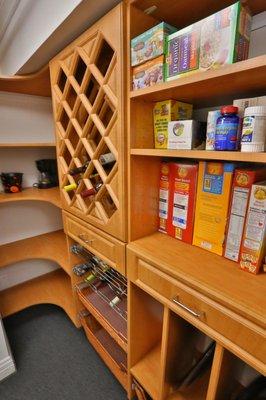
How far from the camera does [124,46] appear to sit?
723 mm

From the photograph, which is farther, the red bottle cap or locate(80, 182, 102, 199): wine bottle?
locate(80, 182, 102, 199): wine bottle

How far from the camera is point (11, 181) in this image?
165 centimetres

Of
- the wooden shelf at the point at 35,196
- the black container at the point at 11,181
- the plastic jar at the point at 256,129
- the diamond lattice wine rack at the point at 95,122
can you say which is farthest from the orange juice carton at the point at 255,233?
the black container at the point at 11,181

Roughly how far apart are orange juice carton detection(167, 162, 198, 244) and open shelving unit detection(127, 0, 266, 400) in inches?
1.9

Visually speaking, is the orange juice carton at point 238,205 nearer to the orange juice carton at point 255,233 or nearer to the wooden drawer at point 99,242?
the orange juice carton at point 255,233

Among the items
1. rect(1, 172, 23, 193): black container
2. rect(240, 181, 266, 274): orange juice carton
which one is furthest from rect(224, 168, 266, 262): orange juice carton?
rect(1, 172, 23, 193): black container

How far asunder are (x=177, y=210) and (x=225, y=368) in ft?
1.86

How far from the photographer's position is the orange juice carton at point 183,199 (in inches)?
32.1

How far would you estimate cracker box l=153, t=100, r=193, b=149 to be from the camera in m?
0.78

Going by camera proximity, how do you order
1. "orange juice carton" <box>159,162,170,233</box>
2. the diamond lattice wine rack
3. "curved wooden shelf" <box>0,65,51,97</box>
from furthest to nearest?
1. "curved wooden shelf" <box>0,65,51,97</box>
2. "orange juice carton" <box>159,162,170,233</box>
3. the diamond lattice wine rack

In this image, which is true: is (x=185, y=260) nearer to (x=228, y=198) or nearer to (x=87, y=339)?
(x=228, y=198)


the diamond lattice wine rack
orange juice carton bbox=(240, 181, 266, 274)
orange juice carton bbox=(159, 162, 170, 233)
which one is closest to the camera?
orange juice carton bbox=(240, 181, 266, 274)

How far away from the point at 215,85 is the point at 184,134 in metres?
0.16

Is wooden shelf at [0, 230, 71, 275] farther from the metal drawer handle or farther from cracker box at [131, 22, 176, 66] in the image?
cracker box at [131, 22, 176, 66]
